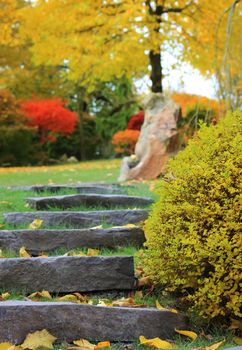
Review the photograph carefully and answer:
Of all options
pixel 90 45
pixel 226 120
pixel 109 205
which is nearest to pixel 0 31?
pixel 90 45

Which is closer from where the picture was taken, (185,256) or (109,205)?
(185,256)

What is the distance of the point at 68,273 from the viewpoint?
11.5ft

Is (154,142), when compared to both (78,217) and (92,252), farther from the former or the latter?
(92,252)

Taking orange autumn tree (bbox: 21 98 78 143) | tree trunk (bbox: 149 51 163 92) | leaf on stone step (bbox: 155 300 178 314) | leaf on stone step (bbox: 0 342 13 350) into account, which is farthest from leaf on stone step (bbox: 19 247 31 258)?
orange autumn tree (bbox: 21 98 78 143)

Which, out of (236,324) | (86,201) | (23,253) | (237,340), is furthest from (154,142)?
(237,340)

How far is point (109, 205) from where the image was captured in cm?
546

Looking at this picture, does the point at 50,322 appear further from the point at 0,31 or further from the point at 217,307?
the point at 0,31

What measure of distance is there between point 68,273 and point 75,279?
6cm

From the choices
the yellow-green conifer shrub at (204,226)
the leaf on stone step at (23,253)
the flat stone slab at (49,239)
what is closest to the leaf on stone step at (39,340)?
the yellow-green conifer shrub at (204,226)

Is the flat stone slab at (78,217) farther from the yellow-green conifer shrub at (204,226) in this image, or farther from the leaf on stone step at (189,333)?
the leaf on stone step at (189,333)

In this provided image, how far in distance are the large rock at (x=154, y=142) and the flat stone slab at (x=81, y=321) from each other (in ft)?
23.5

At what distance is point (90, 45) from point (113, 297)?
42.6 ft

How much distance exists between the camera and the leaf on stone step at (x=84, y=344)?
9.23ft

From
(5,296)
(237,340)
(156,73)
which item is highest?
(156,73)
